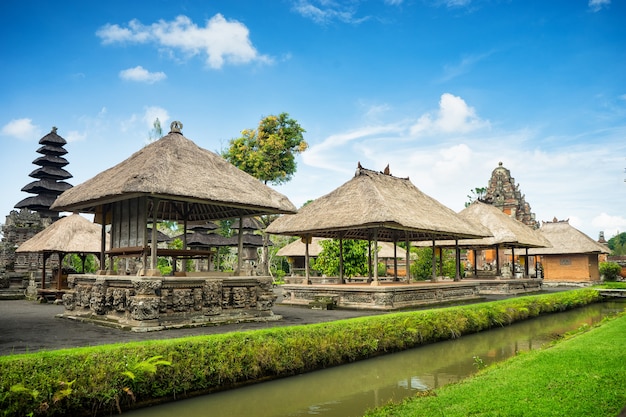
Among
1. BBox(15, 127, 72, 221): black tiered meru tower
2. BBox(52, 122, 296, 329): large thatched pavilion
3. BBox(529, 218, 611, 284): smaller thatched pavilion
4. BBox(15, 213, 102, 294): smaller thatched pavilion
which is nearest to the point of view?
BBox(52, 122, 296, 329): large thatched pavilion

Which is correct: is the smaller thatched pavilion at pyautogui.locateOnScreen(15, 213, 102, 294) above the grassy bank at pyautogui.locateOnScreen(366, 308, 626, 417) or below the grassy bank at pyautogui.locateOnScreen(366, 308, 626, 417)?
above

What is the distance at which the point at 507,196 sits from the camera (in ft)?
128

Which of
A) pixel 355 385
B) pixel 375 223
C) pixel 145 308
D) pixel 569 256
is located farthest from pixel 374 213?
pixel 569 256

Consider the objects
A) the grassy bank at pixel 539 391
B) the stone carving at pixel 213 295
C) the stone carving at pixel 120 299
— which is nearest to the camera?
the grassy bank at pixel 539 391

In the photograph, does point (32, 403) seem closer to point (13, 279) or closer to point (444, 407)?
point (444, 407)

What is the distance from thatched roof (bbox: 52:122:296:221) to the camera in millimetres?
11050

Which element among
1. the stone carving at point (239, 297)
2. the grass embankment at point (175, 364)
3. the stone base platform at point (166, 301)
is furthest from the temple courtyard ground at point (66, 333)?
the grass embankment at point (175, 364)

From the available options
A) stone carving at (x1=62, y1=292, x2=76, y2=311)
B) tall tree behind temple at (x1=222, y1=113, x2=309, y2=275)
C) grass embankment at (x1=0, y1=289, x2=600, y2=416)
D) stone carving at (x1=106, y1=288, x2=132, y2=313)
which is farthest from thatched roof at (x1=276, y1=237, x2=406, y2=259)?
stone carving at (x1=106, y1=288, x2=132, y2=313)

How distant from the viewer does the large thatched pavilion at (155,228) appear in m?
10.8

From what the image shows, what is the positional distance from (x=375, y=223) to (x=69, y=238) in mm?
13409

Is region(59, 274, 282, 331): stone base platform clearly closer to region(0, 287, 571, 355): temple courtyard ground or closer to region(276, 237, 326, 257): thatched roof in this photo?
region(0, 287, 571, 355): temple courtyard ground

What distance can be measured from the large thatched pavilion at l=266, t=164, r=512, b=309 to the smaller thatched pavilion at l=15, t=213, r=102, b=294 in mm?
8222

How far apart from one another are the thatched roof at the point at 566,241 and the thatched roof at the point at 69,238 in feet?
95.2

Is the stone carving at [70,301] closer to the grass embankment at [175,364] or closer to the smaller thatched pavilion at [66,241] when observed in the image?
the smaller thatched pavilion at [66,241]
